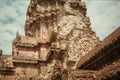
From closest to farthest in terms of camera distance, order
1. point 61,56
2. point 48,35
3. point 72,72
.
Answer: point 72,72
point 61,56
point 48,35

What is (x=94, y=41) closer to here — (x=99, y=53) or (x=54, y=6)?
(x=54, y=6)

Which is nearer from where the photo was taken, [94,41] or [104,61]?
[104,61]

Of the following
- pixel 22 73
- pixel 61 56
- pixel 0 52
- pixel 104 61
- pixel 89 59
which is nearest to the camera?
pixel 104 61

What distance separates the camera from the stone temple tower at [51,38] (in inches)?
942

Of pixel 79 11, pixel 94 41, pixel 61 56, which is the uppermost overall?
pixel 79 11

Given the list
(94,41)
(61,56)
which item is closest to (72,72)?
(61,56)

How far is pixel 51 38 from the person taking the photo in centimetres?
3122

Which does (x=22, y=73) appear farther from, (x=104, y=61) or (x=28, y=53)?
(x=104, y=61)

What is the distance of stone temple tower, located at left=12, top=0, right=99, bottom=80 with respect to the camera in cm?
2392

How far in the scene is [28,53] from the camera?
33.7 metres

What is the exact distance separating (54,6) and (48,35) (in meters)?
4.60

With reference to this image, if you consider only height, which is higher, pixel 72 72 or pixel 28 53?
pixel 28 53

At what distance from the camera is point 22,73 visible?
99.1 ft

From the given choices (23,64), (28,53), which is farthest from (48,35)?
(23,64)
